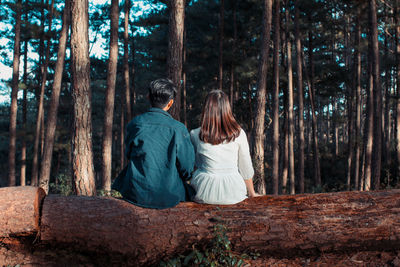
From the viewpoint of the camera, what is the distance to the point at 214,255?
12.1 feet

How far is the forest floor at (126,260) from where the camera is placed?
3.75 metres

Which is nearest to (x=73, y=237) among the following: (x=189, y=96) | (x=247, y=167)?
(x=247, y=167)

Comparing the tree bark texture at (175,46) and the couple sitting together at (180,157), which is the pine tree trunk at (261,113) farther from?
the couple sitting together at (180,157)

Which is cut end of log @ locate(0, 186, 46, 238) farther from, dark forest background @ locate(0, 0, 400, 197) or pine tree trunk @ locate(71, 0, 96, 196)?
dark forest background @ locate(0, 0, 400, 197)

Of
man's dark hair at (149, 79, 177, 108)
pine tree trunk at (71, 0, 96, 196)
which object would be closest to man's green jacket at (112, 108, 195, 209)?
man's dark hair at (149, 79, 177, 108)

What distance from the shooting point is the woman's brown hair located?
3.84 metres

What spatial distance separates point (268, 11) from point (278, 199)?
8116 mm

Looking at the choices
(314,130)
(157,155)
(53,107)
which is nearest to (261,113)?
(157,155)

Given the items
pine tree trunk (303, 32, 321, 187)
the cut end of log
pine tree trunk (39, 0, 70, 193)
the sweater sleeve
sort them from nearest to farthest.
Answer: the cut end of log → the sweater sleeve → pine tree trunk (39, 0, 70, 193) → pine tree trunk (303, 32, 321, 187)

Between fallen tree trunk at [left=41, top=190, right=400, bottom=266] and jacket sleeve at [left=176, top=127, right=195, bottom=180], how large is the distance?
49 cm

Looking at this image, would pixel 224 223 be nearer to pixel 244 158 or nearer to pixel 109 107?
pixel 244 158

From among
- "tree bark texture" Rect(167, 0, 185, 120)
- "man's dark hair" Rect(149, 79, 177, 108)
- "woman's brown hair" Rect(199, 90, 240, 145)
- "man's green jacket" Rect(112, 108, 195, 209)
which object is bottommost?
"man's green jacket" Rect(112, 108, 195, 209)

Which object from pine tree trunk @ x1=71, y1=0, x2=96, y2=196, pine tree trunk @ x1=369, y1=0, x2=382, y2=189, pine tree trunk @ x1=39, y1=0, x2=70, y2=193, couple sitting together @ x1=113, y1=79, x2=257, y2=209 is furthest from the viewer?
pine tree trunk @ x1=39, y1=0, x2=70, y2=193

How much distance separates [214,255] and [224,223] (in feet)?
1.24
